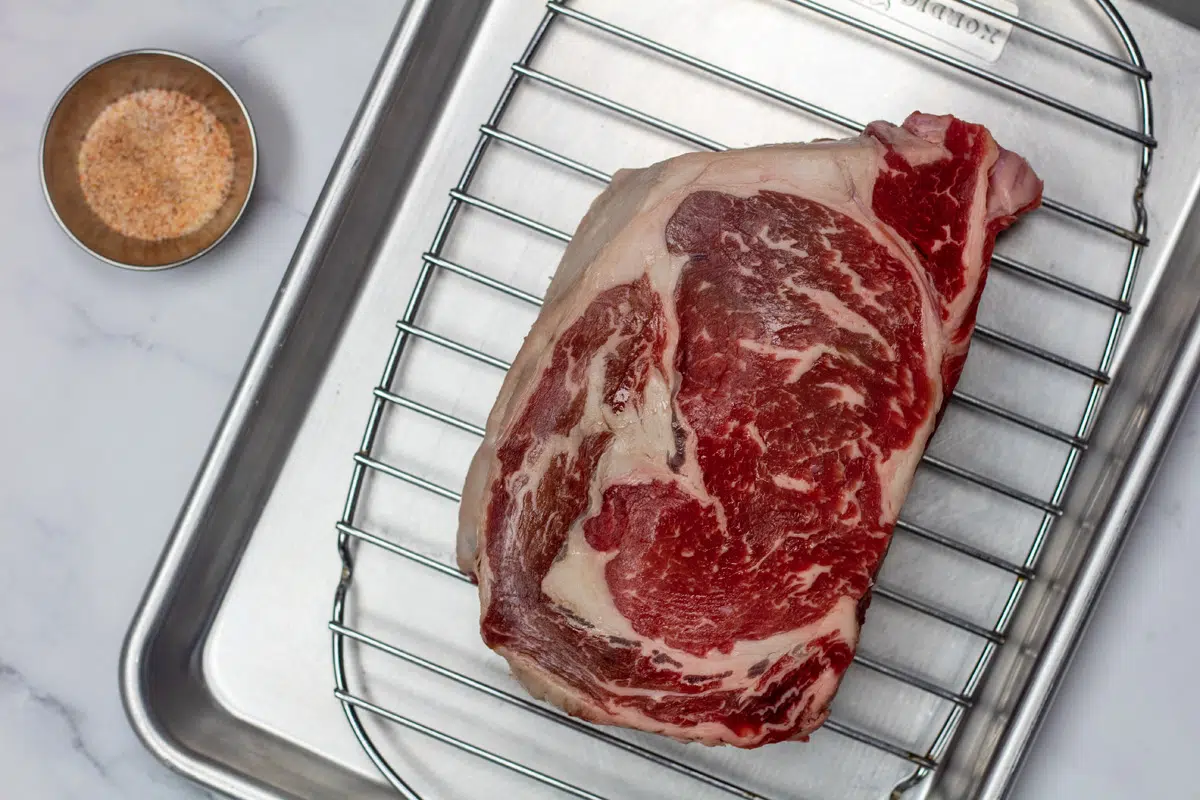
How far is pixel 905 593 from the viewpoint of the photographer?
5.42ft

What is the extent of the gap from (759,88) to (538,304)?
1.68ft

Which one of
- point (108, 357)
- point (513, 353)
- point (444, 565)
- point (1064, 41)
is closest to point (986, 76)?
point (1064, 41)

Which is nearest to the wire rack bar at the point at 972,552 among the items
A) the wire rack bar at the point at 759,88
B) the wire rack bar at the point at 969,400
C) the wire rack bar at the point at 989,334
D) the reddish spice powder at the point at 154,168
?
the wire rack bar at the point at 969,400

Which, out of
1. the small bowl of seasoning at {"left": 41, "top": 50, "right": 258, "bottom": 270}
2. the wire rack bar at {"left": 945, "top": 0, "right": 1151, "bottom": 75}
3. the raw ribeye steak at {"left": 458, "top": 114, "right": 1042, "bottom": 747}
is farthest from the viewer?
the small bowl of seasoning at {"left": 41, "top": 50, "right": 258, "bottom": 270}

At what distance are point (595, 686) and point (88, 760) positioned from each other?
41.5 inches

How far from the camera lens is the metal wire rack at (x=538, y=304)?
1.59 metres

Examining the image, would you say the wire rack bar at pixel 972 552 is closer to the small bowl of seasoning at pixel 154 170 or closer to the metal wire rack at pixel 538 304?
the metal wire rack at pixel 538 304

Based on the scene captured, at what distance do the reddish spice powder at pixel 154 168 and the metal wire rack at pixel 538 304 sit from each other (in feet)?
1.37

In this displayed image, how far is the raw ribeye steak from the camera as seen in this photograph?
131cm

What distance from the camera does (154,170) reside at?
1.75 m

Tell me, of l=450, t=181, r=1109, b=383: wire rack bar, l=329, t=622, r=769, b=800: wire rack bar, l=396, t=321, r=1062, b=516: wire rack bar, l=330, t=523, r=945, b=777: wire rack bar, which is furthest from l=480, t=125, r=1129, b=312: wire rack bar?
l=329, t=622, r=769, b=800: wire rack bar

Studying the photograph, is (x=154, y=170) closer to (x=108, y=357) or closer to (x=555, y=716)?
(x=108, y=357)

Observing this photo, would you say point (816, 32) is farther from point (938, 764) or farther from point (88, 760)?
point (88, 760)

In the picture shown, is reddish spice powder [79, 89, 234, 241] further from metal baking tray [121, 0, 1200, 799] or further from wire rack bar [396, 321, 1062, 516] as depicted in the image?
wire rack bar [396, 321, 1062, 516]
